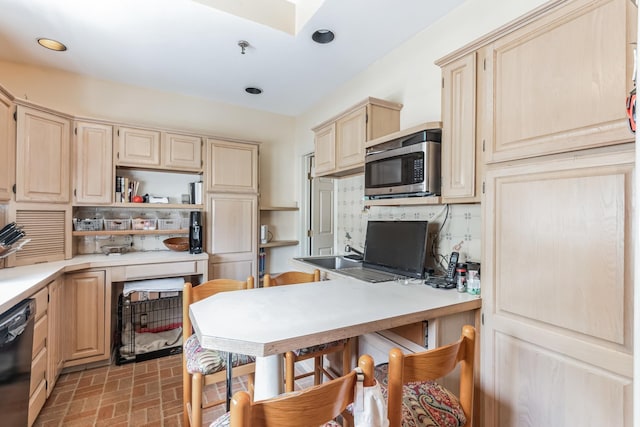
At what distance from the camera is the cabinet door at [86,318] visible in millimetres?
2453

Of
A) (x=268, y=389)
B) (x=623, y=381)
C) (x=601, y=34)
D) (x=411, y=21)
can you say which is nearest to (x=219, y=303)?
(x=268, y=389)

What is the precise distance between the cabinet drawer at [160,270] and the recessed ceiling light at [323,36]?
7.37ft

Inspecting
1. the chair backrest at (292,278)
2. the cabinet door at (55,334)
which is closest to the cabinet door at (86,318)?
the cabinet door at (55,334)

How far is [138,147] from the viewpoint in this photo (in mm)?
2963

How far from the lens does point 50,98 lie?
2.86 metres

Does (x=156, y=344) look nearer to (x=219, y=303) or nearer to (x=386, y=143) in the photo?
(x=219, y=303)

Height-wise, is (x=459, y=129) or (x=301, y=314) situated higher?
(x=459, y=129)

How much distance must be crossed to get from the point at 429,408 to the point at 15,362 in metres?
1.87

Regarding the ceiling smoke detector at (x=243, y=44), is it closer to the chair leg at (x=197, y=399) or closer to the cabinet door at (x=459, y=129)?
the cabinet door at (x=459, y=129)

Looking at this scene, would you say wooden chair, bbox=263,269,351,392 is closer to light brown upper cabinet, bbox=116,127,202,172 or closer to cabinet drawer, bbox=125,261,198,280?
cabinet drawer, bbox=125,261,198,280

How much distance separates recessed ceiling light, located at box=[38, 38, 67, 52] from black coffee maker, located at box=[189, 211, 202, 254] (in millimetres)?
1705

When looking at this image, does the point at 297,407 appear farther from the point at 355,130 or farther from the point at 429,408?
the point at 355,130

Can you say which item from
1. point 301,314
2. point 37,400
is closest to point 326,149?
point 301,314

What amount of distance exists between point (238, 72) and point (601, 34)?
8.63ft
